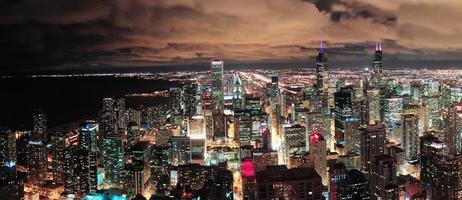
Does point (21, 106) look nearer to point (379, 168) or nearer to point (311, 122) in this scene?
point (311, 122)

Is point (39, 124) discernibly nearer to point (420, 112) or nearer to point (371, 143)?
point (371, 143)

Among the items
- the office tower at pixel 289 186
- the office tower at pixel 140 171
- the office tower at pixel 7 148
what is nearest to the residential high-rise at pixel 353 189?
the office tower at pixel 289 186

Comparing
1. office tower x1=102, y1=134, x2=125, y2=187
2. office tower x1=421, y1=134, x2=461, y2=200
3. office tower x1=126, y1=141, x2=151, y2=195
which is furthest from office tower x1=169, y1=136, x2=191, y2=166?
office tower x1=421, y1=134, x2=461, y2=200

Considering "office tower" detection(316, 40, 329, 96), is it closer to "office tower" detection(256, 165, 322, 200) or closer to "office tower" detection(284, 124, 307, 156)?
"office tower" detection(284, 124, 307, 156)

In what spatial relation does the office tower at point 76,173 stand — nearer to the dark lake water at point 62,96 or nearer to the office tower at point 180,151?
the office tower at point 180,151

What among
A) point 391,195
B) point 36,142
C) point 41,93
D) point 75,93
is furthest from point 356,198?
point 75,93

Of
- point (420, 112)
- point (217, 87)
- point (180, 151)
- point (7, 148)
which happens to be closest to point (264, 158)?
point (180, 151)
